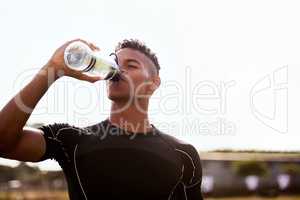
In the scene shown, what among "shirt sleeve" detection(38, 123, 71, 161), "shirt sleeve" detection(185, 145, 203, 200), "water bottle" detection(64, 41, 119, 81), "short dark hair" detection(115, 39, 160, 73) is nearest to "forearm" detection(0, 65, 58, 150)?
"shirt sleeve" detection(38, 123, 71, 161)

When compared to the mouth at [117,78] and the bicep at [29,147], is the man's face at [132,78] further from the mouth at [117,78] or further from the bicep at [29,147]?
the bicep at [29,147]

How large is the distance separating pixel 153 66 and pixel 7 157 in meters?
1.37

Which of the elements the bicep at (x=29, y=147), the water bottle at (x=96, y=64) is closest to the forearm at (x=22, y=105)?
the bicep at (x=29, y=147)

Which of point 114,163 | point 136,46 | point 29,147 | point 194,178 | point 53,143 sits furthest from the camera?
point 136,46

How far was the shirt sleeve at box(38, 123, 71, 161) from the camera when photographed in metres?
3.13

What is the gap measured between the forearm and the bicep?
0.13m

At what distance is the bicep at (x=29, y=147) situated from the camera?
2.92 m

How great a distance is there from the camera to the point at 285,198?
41906 millimetres

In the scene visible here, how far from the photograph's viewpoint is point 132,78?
359cm

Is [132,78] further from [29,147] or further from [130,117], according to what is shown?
[29,147]

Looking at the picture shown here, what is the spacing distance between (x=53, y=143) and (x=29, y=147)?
21 centimetres

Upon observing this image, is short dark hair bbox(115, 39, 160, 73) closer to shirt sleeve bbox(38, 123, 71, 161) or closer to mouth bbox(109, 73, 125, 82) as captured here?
mouth bbox(109, 73, 125, 82)

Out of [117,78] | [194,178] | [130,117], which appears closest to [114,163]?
[130,117]

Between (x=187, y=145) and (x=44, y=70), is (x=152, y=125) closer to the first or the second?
(x=187, y=145)
